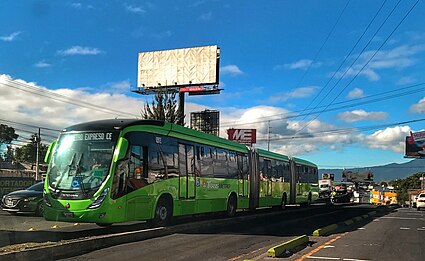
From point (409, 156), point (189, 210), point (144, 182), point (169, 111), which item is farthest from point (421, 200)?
point (409, 156)

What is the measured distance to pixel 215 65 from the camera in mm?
55188

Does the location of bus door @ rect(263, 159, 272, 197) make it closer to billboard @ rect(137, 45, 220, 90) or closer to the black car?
the black car

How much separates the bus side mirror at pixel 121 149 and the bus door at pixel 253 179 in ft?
33.4

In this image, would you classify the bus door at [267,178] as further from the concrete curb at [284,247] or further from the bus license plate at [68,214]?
the bus license plate at [68,214]

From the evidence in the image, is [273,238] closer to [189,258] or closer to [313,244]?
[313,244]

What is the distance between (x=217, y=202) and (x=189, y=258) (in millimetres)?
8421

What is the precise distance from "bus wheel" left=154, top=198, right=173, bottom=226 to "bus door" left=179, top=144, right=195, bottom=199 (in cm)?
83

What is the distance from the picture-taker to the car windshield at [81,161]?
11.5m

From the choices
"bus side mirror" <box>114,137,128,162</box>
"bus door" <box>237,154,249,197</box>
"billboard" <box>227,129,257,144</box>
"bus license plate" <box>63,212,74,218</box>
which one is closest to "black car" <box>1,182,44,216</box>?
"bus license plate" <box>63,212,74,218</box>

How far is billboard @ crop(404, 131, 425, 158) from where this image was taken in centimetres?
7594

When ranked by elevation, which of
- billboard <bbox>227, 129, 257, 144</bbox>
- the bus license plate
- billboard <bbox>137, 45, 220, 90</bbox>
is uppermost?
billboard <bbox>137, 45, 220, 90</bbox>

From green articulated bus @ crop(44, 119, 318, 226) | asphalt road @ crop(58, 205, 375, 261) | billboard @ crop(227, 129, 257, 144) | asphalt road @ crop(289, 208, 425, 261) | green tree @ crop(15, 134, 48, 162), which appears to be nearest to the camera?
asphalt road @ crop(58, 205, 375, 261)

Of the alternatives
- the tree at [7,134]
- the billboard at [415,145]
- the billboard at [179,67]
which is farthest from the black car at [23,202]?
the billboard at [415,145]

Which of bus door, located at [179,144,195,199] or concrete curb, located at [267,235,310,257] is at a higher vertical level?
bus door, located at [179,144,195,199]
